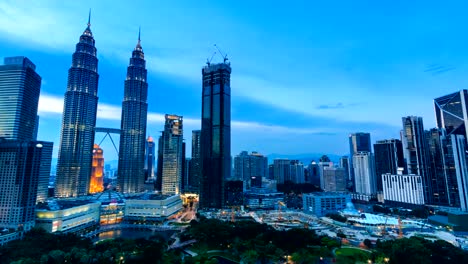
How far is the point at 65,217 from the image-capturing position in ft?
274

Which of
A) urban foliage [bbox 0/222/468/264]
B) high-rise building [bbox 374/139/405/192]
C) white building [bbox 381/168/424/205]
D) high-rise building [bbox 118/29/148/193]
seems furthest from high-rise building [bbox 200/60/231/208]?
high-rise building [bbox 374/139/405/192]

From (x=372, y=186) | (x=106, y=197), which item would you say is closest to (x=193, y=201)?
(x=106, y=197)

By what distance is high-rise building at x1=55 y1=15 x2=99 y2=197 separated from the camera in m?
155

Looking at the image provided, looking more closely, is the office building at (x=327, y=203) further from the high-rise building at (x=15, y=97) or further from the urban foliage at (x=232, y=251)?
the high-rise building at (x=15, y=97)

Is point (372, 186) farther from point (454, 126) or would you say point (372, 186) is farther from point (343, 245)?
point (343, 245)

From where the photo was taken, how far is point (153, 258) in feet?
160

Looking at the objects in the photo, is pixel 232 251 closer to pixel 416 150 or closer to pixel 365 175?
pixel 416 150

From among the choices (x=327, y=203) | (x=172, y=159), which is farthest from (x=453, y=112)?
(x=172, y=159)

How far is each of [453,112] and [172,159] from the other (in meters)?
177

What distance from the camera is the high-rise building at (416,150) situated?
129 meters

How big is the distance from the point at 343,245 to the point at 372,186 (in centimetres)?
12409

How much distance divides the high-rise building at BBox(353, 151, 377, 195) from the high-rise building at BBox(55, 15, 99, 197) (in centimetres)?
18604

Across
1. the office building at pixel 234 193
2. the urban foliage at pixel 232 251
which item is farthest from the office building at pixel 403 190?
the urban foliage at pixel 232 251

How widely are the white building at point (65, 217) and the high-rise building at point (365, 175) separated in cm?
16518
